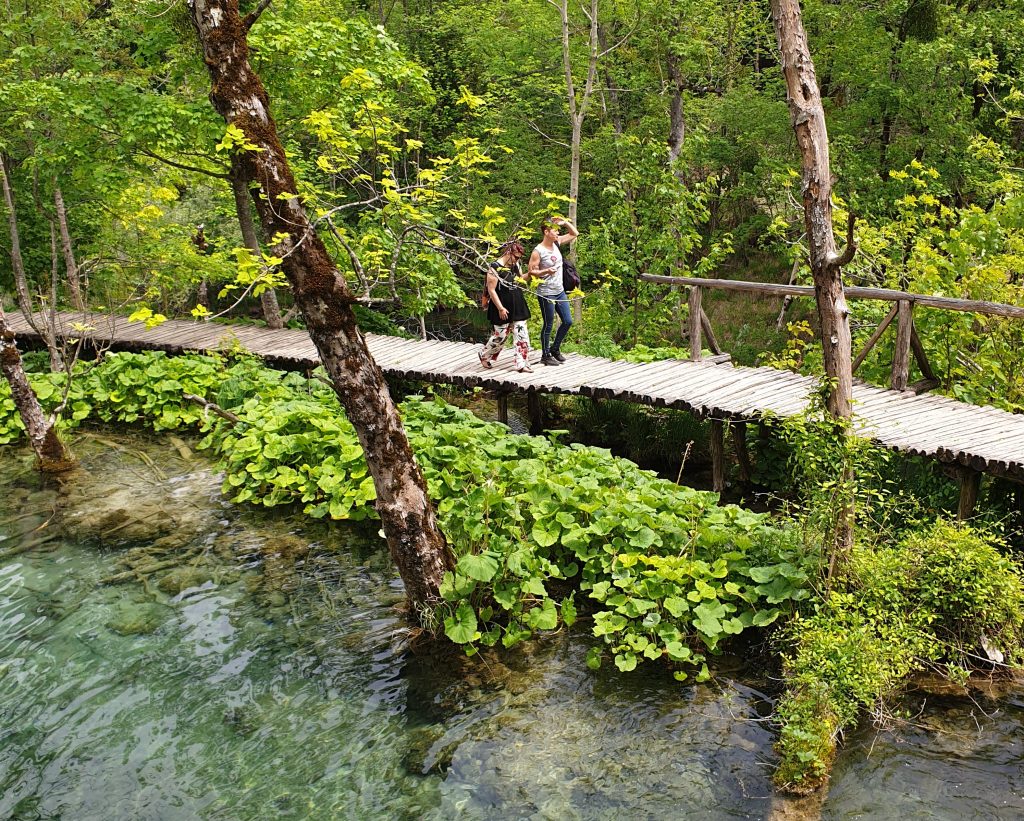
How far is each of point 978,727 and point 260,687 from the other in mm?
5056

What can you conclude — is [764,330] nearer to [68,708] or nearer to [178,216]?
[178,216]

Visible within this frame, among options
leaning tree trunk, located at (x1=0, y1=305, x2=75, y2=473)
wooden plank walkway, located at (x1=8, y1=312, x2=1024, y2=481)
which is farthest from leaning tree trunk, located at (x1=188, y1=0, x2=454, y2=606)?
leaning tree trunk, located at (x1=0, y1=305, x2=75, y2=473)

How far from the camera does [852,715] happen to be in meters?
5.36

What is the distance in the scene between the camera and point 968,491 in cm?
731

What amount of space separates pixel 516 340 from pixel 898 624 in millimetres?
6366

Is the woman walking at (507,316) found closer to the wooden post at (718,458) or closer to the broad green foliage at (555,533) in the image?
the broad green foliage at (555,533)

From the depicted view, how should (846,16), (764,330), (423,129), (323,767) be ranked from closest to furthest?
1. (323,767)
2. (846,16)
3. (764,330)
4. (423,129)

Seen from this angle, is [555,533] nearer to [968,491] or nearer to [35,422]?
[968,491]

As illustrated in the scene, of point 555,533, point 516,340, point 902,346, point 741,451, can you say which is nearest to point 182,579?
point 555,533

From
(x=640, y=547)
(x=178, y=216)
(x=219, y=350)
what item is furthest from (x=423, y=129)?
(x=640, y=547)

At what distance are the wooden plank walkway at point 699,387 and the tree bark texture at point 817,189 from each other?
0.50m

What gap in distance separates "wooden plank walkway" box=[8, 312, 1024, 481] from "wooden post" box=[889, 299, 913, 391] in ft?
0.53

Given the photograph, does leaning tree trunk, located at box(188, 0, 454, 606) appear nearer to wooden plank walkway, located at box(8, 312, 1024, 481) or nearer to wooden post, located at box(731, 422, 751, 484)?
wooden plank walkway, located at box(8, 312, 1024, 481)

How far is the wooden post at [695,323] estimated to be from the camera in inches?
431
